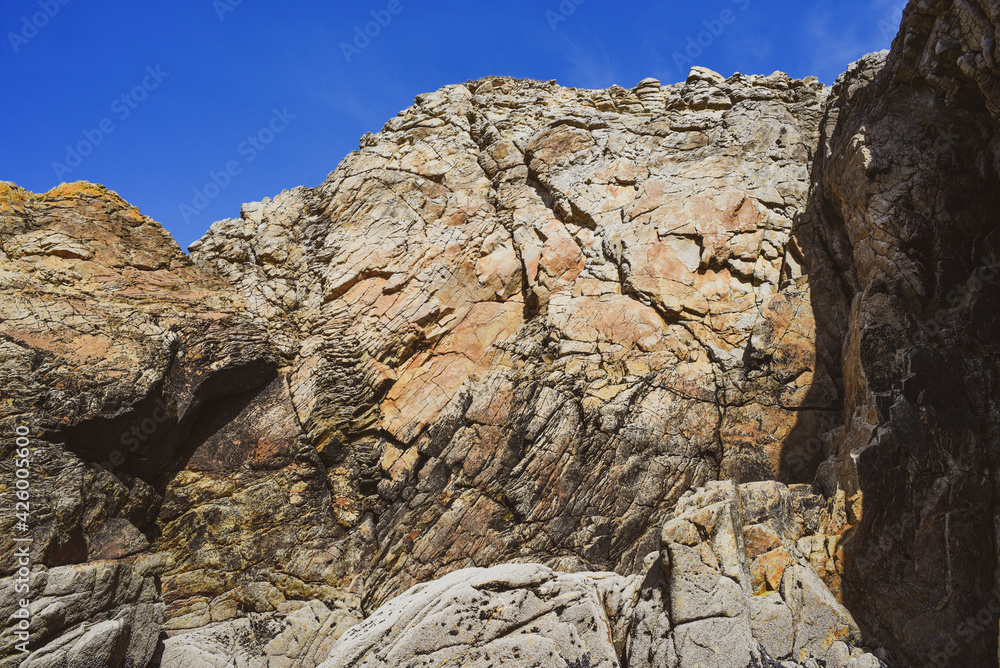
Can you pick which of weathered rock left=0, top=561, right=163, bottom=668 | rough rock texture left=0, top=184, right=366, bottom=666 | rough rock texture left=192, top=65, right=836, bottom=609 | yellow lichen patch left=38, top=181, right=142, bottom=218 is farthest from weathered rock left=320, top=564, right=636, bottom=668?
yellow lichen patch left=38, top=181, right=142, bottom=218

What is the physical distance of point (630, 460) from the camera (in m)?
15.9

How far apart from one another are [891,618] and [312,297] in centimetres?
1822

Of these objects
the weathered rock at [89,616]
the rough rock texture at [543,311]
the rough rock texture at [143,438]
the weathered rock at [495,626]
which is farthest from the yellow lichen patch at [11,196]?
the weathered rock at [495,626]

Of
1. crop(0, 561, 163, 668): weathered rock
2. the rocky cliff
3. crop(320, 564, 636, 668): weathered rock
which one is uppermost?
the rocky cliff

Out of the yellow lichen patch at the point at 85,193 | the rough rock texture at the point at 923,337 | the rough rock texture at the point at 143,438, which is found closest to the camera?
the rough rock texture at the point at 923,337

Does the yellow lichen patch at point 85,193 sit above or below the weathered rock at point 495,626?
above

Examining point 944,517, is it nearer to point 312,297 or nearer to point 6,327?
point 312,297

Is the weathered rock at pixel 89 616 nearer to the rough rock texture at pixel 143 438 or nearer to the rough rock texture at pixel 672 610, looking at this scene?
the rough rock texture at pixel 143 438

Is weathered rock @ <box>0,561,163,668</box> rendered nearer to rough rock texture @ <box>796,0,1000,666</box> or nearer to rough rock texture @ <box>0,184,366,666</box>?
rough rock texture @ <box>0,184,366,666</box>

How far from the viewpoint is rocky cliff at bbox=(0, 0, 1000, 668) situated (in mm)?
11477

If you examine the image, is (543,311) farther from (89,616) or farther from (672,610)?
(89,616)

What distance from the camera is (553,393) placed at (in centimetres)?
1714

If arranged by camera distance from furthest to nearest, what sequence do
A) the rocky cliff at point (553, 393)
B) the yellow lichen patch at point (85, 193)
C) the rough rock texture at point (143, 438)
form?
the yellow lichen patch at point (85, 193), the rough rock texture at point (143, 438), the rocky cliff at point (553, 393)

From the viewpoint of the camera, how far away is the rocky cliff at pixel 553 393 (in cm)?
1148
